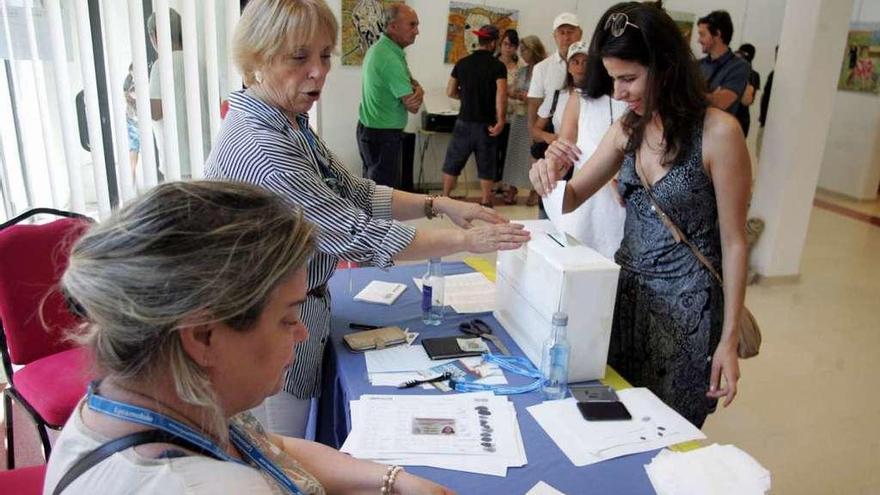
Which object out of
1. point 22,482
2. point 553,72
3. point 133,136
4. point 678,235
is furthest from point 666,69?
point 553,72

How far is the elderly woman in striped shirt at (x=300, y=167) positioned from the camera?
1.49 m

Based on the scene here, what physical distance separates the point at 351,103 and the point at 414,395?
497cm

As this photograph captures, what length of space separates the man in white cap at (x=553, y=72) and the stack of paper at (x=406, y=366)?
3207 millimetres

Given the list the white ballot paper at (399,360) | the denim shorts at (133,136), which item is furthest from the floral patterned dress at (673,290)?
the denim shorts at (133,136)

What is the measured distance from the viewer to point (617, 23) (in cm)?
159

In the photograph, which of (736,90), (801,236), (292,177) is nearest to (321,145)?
(292,177)

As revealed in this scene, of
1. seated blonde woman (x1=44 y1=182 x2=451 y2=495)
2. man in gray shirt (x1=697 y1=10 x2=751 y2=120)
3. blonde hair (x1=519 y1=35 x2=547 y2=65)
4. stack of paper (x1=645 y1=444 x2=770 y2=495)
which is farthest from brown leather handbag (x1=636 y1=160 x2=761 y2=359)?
blonde hair (x1=519 y1=35 x2=547 y2=65)

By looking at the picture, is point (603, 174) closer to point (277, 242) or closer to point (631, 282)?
point (631, 282)

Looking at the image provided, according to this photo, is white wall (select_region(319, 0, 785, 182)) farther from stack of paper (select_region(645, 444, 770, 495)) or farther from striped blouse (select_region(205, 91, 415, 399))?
stack of paper (select_region(645, 444, 770, 495))

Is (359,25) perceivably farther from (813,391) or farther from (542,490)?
(542,490)

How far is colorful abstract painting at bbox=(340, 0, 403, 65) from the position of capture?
5797 mm

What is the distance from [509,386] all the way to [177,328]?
971 mm

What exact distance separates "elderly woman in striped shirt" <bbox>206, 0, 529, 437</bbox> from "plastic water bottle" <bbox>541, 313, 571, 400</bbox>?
28 cm

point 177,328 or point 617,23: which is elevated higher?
point 617,23
